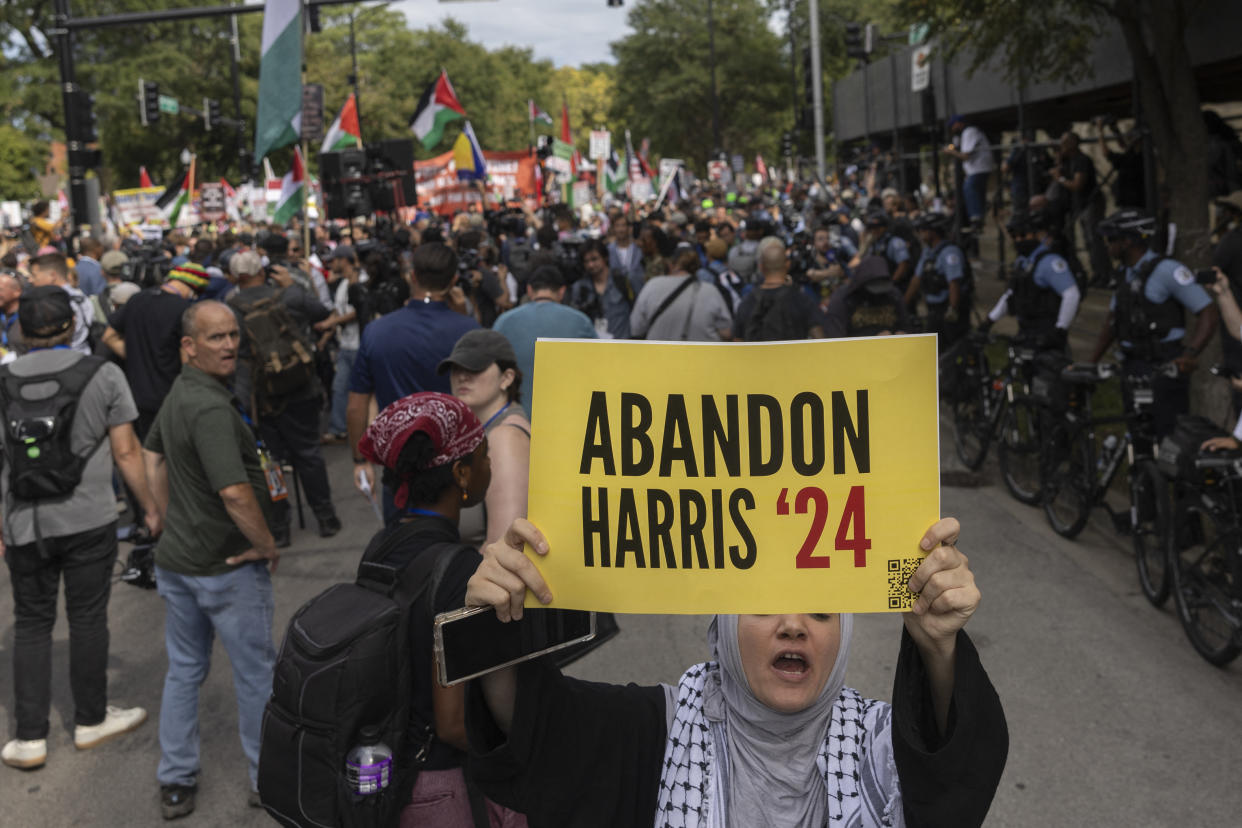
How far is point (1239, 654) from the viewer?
5.88 meters

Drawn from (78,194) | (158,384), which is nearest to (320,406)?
(158,384)

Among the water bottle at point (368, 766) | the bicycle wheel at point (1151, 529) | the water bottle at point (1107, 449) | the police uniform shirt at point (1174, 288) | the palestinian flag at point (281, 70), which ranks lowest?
the bicycle wheel at point (1151, 529)

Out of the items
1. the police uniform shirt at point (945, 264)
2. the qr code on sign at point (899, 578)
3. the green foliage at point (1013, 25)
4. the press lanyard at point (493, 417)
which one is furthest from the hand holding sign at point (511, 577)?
the police uniform shirt at point (945, 264)

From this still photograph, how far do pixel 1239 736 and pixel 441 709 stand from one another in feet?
12.7

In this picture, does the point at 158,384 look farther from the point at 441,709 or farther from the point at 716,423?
the point at 716,423

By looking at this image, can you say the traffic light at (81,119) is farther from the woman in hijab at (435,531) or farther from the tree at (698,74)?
the tree at (698,74)

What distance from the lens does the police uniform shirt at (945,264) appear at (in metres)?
11.5

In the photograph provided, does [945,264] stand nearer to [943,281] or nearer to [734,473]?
[943,281]

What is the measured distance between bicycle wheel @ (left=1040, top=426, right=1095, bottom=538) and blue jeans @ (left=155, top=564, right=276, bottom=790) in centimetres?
527

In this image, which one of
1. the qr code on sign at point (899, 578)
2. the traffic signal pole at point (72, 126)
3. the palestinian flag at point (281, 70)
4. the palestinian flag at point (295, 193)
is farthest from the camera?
the traffic signal pole at point (72, 126)

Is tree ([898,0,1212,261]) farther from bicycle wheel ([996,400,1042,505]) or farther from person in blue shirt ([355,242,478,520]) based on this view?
person in blue shirt ([355,242,478,520])

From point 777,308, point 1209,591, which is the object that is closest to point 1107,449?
point 1209,591

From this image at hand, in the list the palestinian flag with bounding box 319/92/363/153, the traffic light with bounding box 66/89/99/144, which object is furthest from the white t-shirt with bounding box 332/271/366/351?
the palestinian flag with bounding box 319/92/363/153

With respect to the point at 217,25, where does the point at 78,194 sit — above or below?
below
